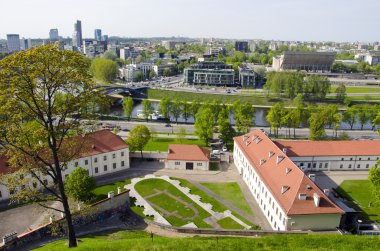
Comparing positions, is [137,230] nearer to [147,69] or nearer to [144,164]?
[144,164]

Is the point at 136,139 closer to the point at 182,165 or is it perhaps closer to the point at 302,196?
the point at 182,165

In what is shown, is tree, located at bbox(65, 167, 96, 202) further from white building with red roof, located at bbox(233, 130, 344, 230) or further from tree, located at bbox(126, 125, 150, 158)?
white building with red roof, located at bbox(233, 130, 344, 230)

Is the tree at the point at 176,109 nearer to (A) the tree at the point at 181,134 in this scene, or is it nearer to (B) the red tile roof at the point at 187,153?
(A) the tree at the point at 181,134

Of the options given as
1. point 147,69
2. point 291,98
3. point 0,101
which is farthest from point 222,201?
point 147,69

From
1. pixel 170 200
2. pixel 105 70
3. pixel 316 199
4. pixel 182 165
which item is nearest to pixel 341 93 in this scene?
pixel 182 165

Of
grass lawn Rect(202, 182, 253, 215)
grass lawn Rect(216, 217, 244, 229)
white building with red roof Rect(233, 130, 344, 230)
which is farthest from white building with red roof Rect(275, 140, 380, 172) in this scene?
grass lawn Rect(216, 217, 244, 229)
